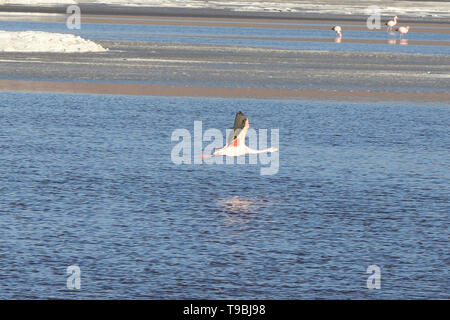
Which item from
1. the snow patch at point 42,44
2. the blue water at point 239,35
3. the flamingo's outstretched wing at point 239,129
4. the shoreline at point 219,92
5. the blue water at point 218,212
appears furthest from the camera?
the blue water at point 239,35

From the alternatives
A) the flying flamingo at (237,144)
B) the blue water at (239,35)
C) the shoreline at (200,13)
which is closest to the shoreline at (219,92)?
the flying flamingo at (237,144)

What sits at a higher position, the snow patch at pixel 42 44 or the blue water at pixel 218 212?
the snow patch at pixel 42 44

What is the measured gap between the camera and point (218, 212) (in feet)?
50.8

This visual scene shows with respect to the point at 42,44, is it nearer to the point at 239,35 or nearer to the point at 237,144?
the point at 239,35

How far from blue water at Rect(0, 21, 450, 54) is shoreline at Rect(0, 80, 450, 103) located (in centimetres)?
1883

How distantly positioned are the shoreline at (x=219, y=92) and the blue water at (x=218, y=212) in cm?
579

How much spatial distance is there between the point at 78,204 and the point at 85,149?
4.97 meters

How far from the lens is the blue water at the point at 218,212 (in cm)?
1206

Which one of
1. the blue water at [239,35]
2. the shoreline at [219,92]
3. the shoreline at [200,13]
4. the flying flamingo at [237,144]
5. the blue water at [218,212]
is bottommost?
the blue water at [218,212]

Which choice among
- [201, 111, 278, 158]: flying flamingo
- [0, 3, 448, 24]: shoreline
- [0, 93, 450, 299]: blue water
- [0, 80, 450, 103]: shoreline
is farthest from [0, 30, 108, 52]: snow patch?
[0, 3, 448, 24]: shoreline

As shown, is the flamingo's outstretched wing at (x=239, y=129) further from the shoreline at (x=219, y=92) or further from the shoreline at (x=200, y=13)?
the shoreline at (x=200, y=13)

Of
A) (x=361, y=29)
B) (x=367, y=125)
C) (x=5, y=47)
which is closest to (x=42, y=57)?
(x=5, y=47)

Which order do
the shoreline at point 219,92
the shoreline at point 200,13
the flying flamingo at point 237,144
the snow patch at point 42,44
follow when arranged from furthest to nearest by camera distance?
the shoreline at point 200,13
the snow patch at point 42,44
the shoreline at point 219,92
the flying flamingo at point 237,144

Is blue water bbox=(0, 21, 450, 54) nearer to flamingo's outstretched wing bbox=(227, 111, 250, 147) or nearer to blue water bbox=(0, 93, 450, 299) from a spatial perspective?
blue water bbox=(0, 93, 450, 299)
